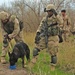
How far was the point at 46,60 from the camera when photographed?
9562 mm

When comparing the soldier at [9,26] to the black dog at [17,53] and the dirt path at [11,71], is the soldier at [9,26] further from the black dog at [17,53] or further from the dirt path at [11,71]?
the dirt path at [11,71]

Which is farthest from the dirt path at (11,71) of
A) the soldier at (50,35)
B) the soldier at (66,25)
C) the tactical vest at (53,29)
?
the soldier at (66,25)

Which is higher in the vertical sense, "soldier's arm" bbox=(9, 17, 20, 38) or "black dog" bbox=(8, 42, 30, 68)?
"soldier's arm" bbox=(9, 17, 20, 38)

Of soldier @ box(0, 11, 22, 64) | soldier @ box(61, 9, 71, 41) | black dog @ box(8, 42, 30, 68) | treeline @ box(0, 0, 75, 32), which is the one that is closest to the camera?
black dog @ box(8, 42, 30, 68)

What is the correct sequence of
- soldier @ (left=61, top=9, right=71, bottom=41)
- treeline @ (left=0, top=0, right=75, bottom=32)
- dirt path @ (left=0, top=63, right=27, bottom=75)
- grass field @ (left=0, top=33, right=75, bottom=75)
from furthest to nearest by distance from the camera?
treeline @ (left=0, top=0, right=75, bottom=32) < soldier @ (left=61, top=9, right=71, bottom=41) < grass field @ (left=0, top=33, right=75, bottom=75) < dirt path @ (left=0, top=63, right=27, bottom=75)

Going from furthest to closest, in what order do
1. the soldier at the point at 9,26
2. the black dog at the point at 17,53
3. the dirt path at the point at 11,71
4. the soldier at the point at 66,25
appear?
the soldier at the point at 66,25 → the soldier at the point at 9,26 → the black dog at the point at 17,53 → the dirt path at the point at 11,71

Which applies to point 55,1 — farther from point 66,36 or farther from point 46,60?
point 46,60

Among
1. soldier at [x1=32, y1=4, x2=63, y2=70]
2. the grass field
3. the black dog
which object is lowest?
the grass field

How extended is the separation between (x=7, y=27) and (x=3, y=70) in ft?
5.26

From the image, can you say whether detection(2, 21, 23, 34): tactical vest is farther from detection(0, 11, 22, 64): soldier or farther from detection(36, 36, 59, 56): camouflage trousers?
detection(36, 36, 59, 56): camouflage trousers

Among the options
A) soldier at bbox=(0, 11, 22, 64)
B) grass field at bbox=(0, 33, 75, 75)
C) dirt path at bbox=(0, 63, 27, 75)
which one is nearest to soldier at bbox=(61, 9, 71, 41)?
grass field at bbox=(0, 33, 75, 75)

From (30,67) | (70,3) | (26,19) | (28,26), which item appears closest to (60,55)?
(30,67)

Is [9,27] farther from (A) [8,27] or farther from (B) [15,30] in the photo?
(B) [15,30]

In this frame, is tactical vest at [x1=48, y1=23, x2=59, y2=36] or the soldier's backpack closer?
tactical vest at [x1=48, y1=23, x2=59, y2=36]
